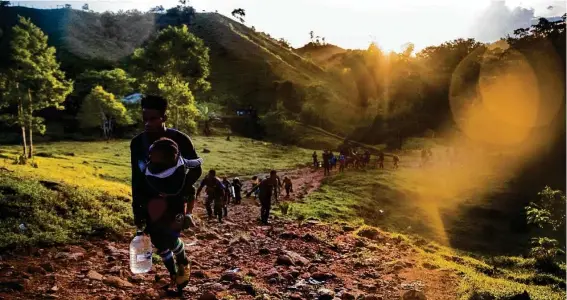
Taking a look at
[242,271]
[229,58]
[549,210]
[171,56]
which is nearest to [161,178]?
[242,271]

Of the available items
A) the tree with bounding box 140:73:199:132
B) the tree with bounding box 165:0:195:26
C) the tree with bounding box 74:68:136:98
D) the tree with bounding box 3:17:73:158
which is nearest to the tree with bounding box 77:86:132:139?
the tree with bounding box 74:68:136:98

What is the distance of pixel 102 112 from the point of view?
69188mm

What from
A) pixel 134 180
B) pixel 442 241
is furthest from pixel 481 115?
pixel 134 180

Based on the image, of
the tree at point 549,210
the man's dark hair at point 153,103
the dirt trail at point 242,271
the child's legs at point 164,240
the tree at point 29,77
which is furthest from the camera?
the tree at point 29,77

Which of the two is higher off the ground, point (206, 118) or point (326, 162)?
point (206, 118)

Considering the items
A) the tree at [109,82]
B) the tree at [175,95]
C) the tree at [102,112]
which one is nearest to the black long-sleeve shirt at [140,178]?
the tree at [175,95]

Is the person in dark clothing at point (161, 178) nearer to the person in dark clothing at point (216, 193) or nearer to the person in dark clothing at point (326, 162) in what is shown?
the person in dark clothing at point (216, 193)

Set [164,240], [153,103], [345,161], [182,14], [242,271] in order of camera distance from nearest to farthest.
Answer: [153,103]
[164,240]
[242,271]
[345,161]
[182,14]

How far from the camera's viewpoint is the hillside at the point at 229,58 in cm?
10162

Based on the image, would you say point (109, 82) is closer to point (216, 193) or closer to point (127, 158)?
point (127, 158)

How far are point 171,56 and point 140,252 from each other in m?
40.9

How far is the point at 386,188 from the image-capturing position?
33688mm

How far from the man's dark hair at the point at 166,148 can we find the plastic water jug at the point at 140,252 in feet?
4.38

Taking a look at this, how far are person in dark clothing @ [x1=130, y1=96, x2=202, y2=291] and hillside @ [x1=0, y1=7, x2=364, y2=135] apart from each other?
84066mm
